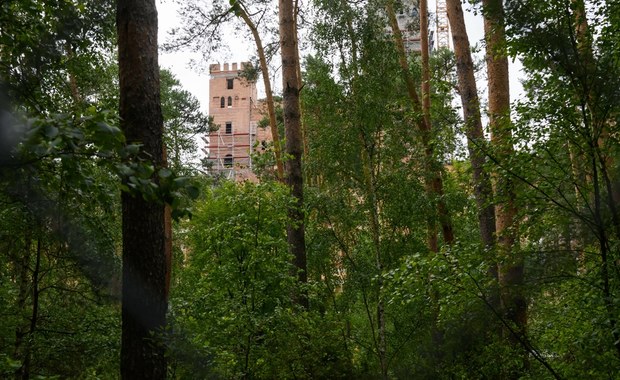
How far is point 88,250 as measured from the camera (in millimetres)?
7359

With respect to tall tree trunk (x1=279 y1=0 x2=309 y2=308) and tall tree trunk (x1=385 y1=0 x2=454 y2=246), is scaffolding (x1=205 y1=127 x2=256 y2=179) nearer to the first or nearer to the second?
tall tree trunk (x1=385 y1=0 x2=454 y2=246)

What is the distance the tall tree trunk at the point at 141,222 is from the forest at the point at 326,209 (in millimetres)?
17

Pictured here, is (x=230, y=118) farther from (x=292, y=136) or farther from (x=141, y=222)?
(x=141, y=222)

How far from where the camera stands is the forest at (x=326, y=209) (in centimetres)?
482

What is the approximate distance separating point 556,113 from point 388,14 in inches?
423

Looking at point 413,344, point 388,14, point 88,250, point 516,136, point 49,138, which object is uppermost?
point 388,14

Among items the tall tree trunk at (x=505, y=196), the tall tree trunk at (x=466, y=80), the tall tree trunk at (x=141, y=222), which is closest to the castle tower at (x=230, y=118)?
the tall tree trunk at (x=466, y=80)

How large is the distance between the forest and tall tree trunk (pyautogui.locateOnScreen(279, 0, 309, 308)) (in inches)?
2.0

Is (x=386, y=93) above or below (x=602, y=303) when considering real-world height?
above

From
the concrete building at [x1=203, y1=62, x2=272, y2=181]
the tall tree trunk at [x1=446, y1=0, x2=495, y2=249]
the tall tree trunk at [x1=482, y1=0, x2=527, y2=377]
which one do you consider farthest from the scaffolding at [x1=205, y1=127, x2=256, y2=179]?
the tall tree trunk at [x1=482, y1=0, x2=527, y2=377]

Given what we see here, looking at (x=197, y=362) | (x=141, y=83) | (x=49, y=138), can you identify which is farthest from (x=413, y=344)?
(x=49, y=138)

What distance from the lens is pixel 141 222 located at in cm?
492

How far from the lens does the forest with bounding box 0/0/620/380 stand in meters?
4.82

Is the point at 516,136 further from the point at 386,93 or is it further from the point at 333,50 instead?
the point at 333,50
